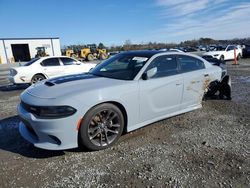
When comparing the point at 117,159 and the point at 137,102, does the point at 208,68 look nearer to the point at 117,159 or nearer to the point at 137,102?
the point at 137,102

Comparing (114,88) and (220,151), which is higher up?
(114,88)

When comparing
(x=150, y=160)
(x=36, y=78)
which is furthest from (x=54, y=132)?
(x=36, y=78)

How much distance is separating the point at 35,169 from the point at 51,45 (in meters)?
45.6

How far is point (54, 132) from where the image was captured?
10.7ft

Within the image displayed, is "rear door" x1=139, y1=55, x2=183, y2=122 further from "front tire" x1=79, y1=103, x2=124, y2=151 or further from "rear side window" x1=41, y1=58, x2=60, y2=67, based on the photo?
"rear side window" x1=41, y1=58, x2=60, y2=67

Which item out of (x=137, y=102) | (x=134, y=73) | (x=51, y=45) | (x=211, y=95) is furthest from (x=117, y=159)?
(x=51, y=45)

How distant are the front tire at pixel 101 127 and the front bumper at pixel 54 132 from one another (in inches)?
6.3

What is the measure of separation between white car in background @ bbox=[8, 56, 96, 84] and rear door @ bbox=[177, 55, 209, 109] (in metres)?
6.68

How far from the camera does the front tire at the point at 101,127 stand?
348 cm

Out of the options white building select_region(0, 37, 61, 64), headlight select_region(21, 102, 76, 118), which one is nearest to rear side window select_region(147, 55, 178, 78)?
headlight select_region(21, 102, 76, 118)

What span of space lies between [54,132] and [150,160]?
145 centimetres

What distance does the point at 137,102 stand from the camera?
395 cm

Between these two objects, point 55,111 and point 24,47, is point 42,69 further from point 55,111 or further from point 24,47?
point 24,47

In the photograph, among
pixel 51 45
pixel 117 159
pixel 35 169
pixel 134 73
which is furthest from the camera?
pixel 51 45
